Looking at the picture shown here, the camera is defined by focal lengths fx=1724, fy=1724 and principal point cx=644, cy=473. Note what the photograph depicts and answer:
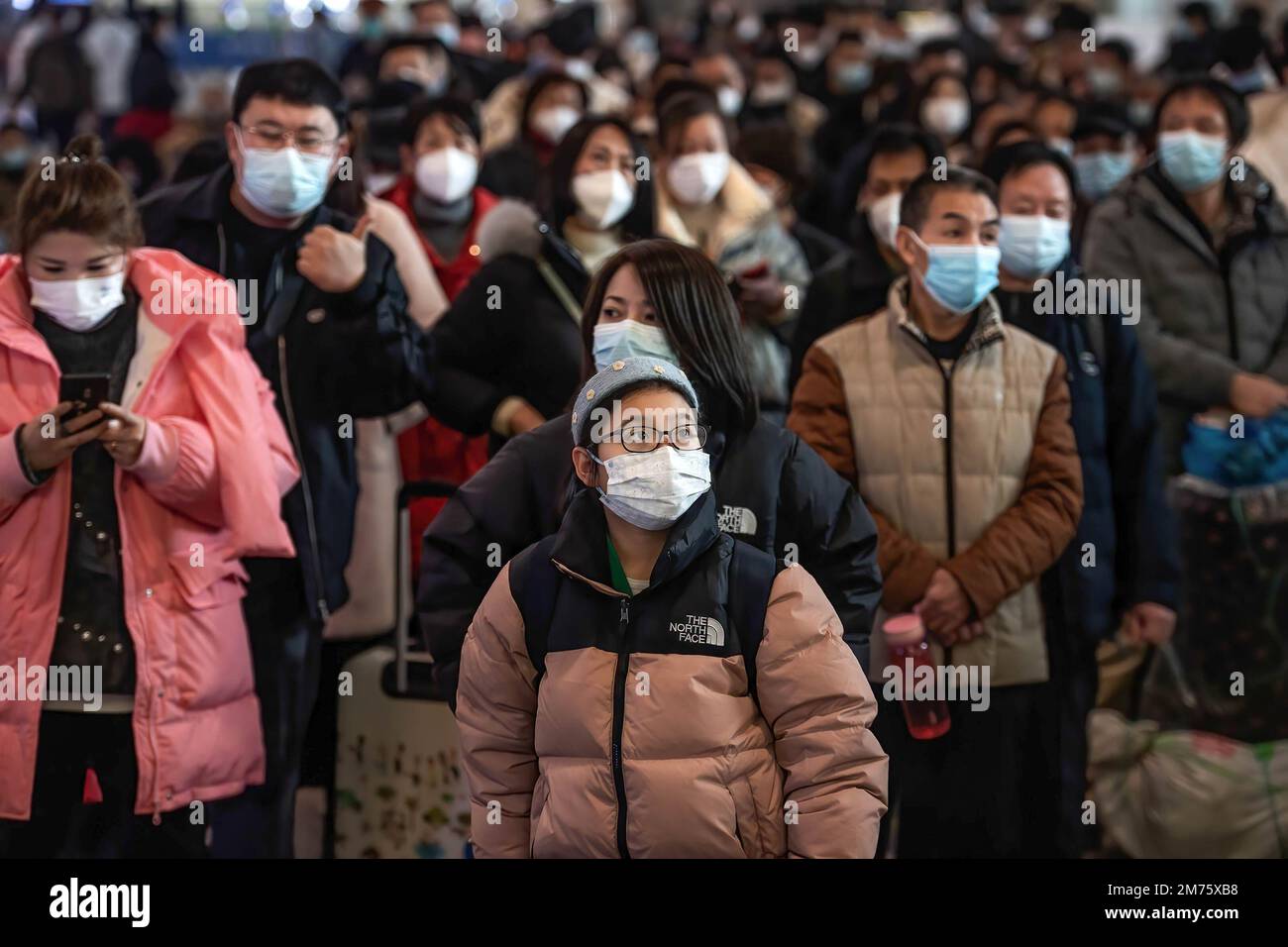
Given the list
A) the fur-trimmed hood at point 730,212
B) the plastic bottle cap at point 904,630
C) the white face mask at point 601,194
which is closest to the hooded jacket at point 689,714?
the plastic bottle cap at point 904,630

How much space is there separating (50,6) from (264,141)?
1036 centimetres

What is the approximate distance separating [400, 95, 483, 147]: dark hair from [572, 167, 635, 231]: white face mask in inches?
49.1

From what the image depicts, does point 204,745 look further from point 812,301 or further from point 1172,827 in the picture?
point 1172,827

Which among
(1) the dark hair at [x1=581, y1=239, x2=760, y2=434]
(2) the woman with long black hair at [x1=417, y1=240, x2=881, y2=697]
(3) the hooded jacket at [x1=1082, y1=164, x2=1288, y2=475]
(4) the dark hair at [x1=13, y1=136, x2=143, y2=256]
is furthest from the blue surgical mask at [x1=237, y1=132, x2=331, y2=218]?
(3) the hooded jacket at [x1=1082, y1=164, x2=1288, y2=475]

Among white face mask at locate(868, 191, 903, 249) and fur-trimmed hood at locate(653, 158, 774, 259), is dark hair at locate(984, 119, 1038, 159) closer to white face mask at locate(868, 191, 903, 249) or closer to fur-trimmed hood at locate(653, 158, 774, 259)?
fur-trimmed hood at locate(653, 158, 774, 259)

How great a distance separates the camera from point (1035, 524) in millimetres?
4164

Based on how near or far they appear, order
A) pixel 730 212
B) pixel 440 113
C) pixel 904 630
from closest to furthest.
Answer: pixel 904 630
pixel 730 212
pixel 440 113

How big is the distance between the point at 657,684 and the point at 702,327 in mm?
801

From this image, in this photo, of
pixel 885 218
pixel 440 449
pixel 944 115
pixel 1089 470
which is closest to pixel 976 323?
pixel 1089 470

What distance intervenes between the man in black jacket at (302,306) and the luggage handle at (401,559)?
15 centimetres

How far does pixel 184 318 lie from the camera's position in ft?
12.8

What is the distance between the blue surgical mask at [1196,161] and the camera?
17.3 feet

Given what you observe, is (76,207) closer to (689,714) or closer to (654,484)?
(654,484)
